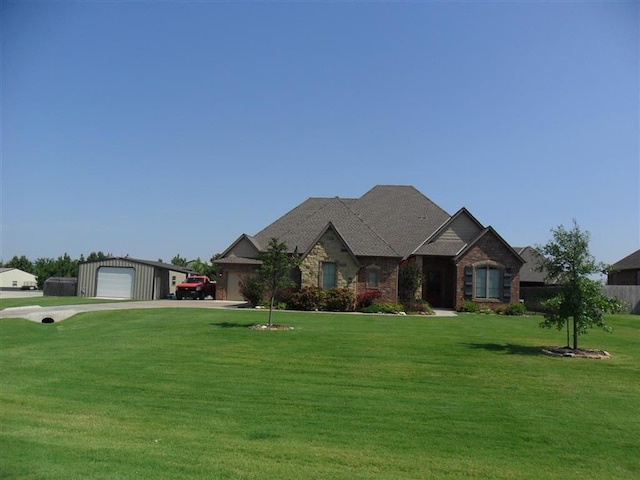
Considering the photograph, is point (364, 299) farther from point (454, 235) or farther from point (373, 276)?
point (454, 235)

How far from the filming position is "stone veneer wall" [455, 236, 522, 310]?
33156 mm

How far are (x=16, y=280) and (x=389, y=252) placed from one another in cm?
5975

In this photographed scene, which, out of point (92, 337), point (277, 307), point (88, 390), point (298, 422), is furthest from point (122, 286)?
point (298, 422)

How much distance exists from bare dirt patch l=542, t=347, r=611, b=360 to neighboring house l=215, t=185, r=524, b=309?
661 inches

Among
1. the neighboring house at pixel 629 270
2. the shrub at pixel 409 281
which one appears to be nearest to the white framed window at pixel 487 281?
the shrub at pixel 409 281

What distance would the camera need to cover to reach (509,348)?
16297mm

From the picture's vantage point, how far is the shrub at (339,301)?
102ft

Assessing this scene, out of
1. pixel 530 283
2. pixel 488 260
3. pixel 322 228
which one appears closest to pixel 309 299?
pixel 322 228

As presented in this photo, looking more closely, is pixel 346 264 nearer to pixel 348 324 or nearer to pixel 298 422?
pixel 348 324

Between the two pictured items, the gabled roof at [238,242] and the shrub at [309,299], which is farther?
the gabled roof at [238,242]

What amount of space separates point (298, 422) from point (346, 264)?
23917mm

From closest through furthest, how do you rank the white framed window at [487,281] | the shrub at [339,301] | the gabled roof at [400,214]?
the shrub at [339,301] < the white framed window at [487,281] < the gabled roof at [400,214]

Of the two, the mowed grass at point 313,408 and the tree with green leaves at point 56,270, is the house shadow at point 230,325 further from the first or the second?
the tree with green leaves at point 56,270

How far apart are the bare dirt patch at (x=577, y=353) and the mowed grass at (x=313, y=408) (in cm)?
46
